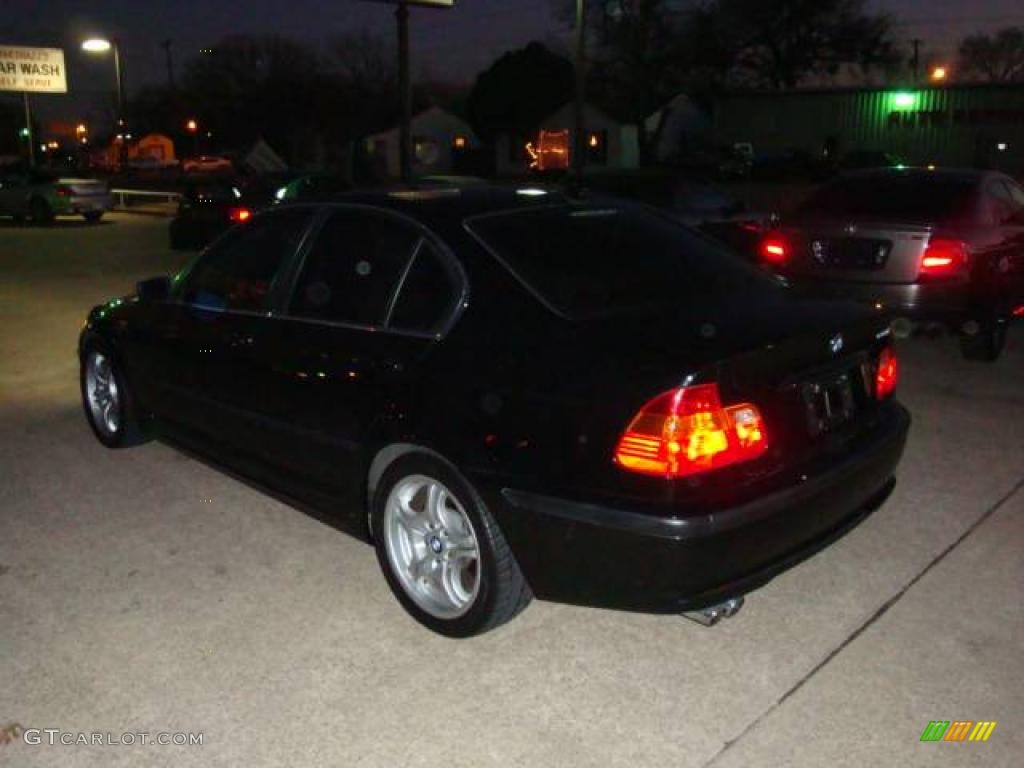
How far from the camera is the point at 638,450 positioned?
2.92 m

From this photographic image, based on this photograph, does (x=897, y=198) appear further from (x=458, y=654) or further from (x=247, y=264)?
(x=458, y=654)

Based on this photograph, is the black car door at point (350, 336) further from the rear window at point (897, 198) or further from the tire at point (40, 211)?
the tire at point (40, 211)

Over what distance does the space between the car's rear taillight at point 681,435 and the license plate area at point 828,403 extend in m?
0.38

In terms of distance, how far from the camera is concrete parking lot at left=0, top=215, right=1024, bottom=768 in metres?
2.93

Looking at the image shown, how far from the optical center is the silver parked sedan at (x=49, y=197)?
25125 mm

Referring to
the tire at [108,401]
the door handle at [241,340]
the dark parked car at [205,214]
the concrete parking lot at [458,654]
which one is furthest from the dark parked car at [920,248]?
the dark parked car at [205,214]

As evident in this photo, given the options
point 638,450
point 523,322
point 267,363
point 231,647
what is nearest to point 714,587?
point 638,450

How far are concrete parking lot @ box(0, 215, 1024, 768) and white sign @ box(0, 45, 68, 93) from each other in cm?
4379

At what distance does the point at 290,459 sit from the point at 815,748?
7.62 ft

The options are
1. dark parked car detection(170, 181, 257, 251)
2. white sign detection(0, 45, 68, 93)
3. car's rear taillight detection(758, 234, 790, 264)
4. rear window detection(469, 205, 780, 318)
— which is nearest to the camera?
rear window detection(469, 205, 780, 318)

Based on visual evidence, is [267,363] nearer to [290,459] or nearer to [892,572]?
[290,459]

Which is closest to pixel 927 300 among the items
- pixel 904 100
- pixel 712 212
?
pixel 712 212

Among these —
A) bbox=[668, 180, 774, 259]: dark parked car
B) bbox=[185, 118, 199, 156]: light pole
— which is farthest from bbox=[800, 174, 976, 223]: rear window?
bbox=[185, 118, 199, 156]: light pole

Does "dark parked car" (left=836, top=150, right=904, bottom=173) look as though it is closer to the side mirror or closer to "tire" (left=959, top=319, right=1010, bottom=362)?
"tire" (left=959, top=319, right=1010, bottom=362)
